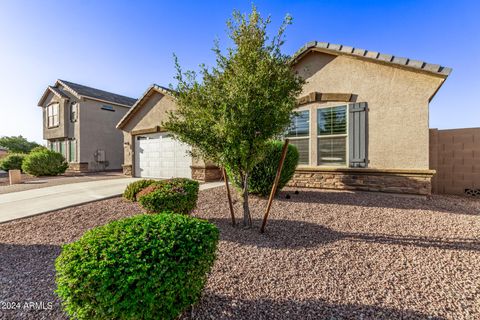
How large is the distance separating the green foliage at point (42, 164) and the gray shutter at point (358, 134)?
17643 mm

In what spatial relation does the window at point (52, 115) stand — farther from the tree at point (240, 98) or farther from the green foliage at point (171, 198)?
the tree at point (240, 98)

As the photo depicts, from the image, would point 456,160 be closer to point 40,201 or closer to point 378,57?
point 378,57

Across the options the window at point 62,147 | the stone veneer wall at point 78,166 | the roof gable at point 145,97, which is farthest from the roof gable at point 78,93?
the roof gable at point 145,97

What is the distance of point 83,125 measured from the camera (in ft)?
57.4

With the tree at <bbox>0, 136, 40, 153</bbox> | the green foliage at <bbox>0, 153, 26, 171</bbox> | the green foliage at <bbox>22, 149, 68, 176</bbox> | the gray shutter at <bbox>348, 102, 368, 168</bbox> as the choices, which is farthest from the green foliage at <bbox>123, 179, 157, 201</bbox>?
the tree at <bbox>0, 136, 40, 153</bbox>

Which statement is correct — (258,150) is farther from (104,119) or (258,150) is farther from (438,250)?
(104,119)

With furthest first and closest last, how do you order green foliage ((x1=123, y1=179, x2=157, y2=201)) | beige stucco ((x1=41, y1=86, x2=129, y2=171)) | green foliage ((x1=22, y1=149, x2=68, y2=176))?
beige stucco ((x1=41, y1=86, x2=129, y2=171)) → green foliage ((x1=22, y1=149, x2=68, y2=176)) → green foliage ((x1=123, y1=179, x2=157, y2=201))

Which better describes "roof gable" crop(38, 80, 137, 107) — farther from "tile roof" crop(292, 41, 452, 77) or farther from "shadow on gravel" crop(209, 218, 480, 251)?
"shadow on gravel" crop(209, 218, 480, 251)

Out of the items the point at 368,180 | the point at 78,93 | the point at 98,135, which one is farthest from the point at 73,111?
the point at 368,180

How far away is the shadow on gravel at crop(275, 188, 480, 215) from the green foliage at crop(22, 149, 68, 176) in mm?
15564

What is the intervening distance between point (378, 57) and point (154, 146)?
35.3 feet

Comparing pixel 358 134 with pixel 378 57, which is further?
pixel 358 134

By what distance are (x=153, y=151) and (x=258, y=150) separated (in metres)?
9.63

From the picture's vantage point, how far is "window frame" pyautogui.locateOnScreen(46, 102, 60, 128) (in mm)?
18859
